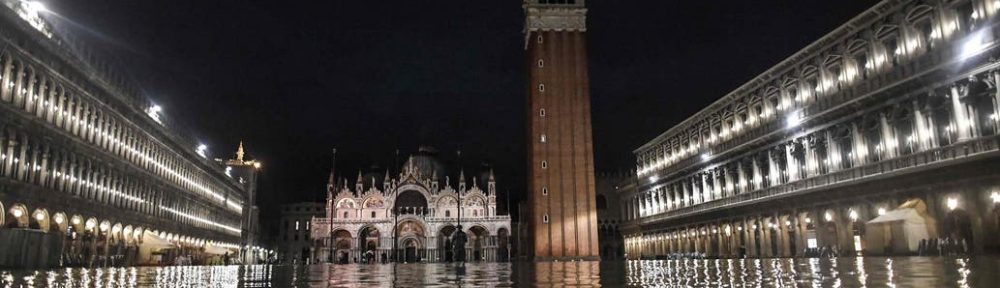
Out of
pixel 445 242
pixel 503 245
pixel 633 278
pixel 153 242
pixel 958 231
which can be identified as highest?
pixel 445 242

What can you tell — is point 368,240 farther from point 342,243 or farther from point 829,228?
point 829,228

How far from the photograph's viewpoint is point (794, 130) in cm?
3872

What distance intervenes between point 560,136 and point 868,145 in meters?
28.7

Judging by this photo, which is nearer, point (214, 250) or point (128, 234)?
point (128, 234)

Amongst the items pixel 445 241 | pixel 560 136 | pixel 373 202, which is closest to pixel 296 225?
pixel 373 202

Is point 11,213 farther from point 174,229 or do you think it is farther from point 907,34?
point 907,34

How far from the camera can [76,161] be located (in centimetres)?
3488

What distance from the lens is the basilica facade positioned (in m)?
80.7

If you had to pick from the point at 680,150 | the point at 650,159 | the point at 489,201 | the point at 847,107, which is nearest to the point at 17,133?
the point at 847,107

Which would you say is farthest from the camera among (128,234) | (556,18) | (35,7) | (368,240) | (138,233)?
(368,240)

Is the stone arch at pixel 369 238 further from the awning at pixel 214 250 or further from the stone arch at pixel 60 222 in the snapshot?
the stone arch at pixel 60 222

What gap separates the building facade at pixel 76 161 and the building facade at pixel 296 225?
132 feet

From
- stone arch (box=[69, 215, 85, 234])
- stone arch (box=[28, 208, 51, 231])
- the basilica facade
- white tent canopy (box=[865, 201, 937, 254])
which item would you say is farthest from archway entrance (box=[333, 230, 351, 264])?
white tent canopy (box=[865, 201, 937, 254])

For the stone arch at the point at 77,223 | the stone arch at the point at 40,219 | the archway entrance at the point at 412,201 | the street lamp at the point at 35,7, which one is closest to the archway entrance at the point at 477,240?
the archway entrance at the point at 412,201
